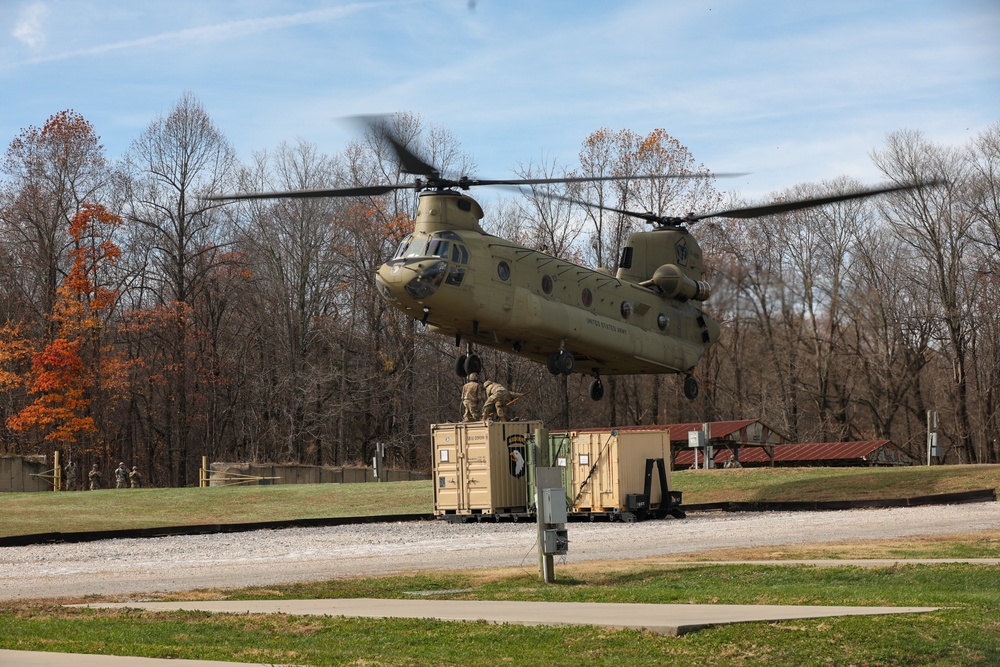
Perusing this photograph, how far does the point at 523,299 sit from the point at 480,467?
4593 millimetres

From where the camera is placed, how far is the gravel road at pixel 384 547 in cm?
1716

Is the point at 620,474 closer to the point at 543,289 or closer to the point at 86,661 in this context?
the point at 543,289

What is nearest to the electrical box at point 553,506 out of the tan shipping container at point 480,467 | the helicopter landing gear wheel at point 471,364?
the helicopter landing gear wheel at point 471,364

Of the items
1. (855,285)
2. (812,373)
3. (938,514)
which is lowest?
(938,514)

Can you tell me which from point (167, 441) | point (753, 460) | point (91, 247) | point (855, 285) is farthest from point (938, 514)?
point (167, 441)

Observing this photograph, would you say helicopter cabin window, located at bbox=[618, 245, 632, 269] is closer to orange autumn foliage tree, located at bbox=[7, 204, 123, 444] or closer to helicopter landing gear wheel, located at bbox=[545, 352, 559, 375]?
helicopter landing gear wheel, located at bbox=[545, 352, 559, 375]

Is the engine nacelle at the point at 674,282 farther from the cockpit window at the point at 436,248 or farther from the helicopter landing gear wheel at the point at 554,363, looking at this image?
the cockpit window at the point at 436,248

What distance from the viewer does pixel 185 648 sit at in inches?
363

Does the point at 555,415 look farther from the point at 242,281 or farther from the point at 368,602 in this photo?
the point at 368,602

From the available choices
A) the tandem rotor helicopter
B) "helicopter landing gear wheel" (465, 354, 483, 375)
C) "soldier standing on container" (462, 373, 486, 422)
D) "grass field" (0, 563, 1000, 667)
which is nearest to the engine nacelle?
the tandem rotor helicopter

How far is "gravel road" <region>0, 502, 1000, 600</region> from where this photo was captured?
17156 millimetres

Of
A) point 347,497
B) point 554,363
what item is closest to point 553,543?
point 554,363

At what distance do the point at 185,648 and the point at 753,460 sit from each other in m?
38.7

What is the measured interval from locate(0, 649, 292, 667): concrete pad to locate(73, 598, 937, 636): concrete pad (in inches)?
117
